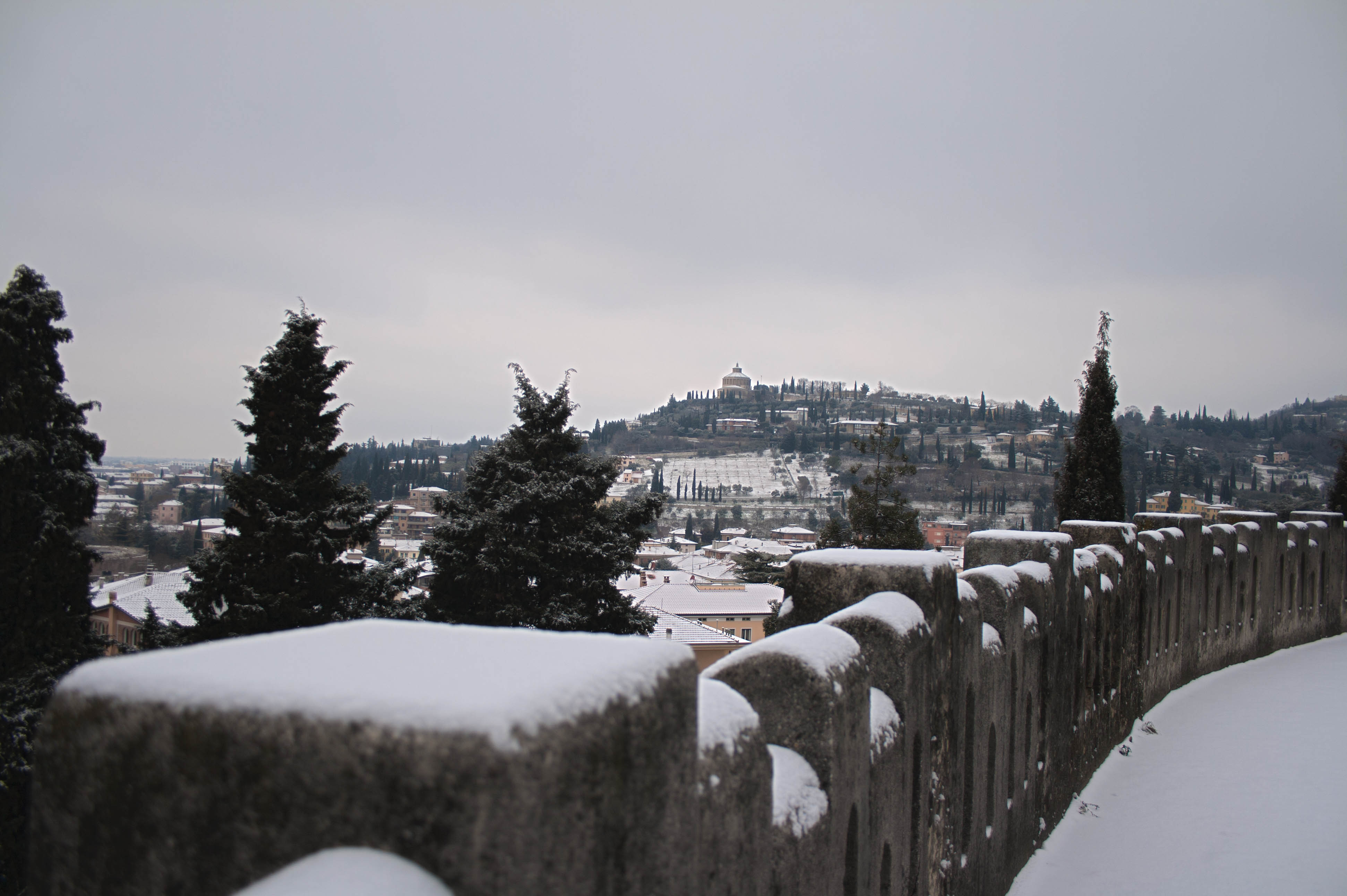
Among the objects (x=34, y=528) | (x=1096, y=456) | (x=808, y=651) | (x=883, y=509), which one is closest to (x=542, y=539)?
(x=34, y=528)

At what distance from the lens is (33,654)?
14391mm

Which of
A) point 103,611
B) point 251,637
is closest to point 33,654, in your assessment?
point 251,637

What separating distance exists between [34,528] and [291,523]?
12.9 feet

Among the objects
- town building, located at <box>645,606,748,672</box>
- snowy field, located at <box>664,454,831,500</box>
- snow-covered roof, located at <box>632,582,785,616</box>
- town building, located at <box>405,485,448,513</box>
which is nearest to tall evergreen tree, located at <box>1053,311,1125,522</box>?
town building, located at <box>645,606,748,672</box>

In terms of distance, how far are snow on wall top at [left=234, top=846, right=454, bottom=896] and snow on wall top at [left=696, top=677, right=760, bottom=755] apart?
23.9 inches

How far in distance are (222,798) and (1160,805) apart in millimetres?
5508

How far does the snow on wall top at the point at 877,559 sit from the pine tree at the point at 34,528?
570 inches

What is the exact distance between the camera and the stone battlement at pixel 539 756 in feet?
2.83

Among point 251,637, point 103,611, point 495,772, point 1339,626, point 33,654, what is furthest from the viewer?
point 103,611

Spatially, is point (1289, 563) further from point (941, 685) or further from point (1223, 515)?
point (941, 685)

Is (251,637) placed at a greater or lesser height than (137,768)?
greater

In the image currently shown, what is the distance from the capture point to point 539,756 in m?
0.86

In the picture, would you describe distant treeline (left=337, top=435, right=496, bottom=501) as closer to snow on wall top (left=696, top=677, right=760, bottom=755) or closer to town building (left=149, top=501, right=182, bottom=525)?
town building (left=149, top=501, right=182, bottom=525)

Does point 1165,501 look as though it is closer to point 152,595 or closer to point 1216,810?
point 152,595
